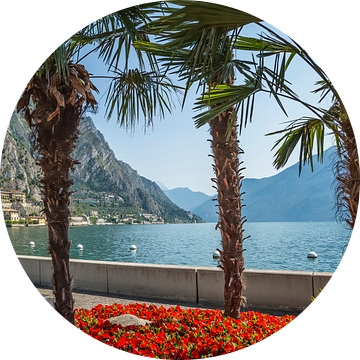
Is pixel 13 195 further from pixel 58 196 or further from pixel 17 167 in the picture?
pixel 58 196

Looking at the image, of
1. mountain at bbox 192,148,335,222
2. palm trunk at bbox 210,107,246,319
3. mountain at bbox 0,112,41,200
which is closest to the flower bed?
palm trunk at bbox 210,107,246,319

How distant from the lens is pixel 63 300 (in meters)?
3.06

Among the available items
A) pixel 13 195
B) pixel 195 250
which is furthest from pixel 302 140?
pixel 13 195

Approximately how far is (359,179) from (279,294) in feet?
11.0

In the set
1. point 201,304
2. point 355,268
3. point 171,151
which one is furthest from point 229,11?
point 201,304

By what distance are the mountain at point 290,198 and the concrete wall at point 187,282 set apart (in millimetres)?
53412

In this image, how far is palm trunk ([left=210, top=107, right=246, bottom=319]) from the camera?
3.71 metres

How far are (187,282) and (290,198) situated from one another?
7213 centimetres

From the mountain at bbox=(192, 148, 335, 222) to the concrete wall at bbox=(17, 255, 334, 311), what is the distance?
5341 centimetres

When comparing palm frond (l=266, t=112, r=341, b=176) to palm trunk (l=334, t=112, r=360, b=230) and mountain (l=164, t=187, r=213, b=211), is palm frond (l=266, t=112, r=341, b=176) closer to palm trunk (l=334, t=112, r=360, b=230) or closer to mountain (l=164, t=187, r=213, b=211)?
palm trunk (l=334, t=112, r=360, b=230)

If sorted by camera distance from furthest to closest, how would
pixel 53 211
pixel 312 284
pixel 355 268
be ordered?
pixel 312 284 < pixel 53 211 < pixel 355 268

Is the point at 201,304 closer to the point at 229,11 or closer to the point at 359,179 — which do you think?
the point at 359,179

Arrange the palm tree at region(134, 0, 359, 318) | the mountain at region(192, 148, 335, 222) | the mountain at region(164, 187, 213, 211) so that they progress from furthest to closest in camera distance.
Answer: the mountain at region(164, 187, 213, 211)
the mountain at region(192, 148, 335, 222)
the palm tree at region(134, 0, 359, 318)

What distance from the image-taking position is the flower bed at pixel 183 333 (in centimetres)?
295
